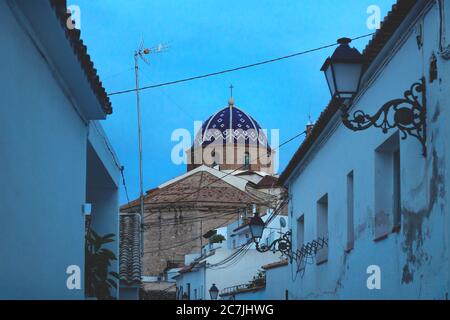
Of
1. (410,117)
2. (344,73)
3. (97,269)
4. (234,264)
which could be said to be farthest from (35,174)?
(234,264)

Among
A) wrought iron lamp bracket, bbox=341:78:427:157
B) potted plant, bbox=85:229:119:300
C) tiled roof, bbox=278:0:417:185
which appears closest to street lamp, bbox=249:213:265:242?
tiled roof, bbox=278:0:417:185

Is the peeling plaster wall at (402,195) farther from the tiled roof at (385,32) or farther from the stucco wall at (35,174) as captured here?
the stucco wall at (35,174)

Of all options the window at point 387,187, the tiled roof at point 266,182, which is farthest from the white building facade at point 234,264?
the window at point 387,187

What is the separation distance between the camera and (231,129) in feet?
188

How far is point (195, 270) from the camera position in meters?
43.5

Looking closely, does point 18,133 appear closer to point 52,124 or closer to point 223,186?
point 52,124

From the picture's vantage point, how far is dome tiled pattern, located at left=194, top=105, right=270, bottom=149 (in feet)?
188

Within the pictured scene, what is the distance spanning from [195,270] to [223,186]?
40.1 feet

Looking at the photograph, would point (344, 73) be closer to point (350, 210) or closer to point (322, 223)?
point (350, 210)

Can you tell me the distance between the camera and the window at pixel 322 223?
47.0 feet

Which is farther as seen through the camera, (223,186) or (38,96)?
(223,186)

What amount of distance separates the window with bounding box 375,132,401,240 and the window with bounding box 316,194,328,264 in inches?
159
